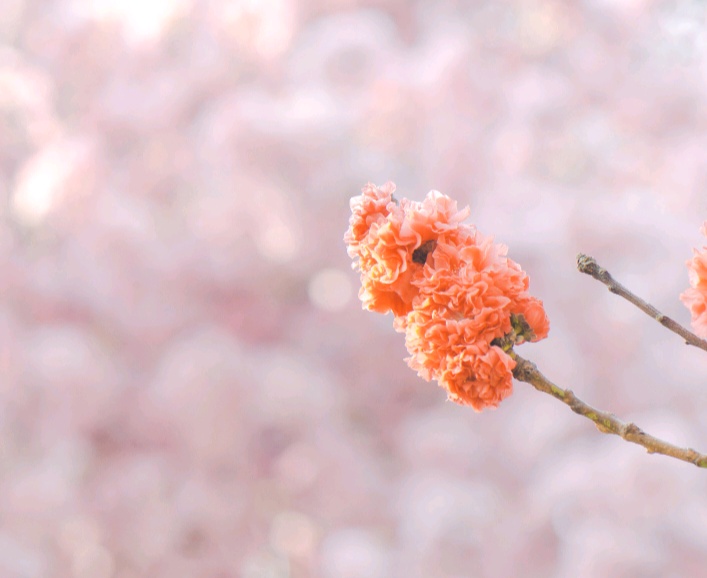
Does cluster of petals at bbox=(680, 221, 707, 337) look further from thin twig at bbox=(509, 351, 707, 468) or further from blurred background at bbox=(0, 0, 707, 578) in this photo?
blurred background at bbox=(0, 0, 707, 578)

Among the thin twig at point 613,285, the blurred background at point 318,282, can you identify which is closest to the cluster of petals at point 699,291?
the thin twig at point 613,285

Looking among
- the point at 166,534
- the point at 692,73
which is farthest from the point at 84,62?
the point at 692,73

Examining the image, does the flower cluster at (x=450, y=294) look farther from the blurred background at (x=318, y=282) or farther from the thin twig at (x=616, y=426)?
the blurred background at (x=318, y=282)

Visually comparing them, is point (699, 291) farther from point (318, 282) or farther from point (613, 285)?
point (318, 282)

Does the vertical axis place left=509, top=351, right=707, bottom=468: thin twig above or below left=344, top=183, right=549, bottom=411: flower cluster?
below

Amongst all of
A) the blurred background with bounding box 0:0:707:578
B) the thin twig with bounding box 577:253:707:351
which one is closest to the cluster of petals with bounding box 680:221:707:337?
the thin twig with bounding box 577:253:707:351
